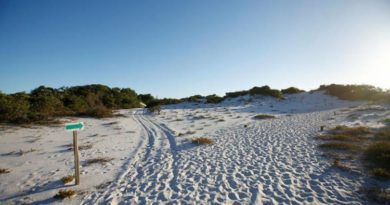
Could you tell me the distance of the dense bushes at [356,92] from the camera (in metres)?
32.5

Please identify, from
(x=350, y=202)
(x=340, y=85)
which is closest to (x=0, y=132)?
(x=350, y=202)

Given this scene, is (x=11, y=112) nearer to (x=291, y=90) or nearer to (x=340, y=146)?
(x=340, y=146)

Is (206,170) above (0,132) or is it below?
below

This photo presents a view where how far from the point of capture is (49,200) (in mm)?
6023

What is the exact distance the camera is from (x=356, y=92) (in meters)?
34.6

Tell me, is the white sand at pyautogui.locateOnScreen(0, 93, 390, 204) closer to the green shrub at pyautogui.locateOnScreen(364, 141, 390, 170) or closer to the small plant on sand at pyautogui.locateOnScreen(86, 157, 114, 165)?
the small plant on sand at pyautogui.locateOnScreen(86, 157, 114, 165)

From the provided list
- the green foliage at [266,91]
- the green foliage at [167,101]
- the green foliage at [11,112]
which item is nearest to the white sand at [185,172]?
→ the green foliage at [11,112]

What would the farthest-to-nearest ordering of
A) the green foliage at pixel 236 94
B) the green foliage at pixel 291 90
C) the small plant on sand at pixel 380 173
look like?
the green foliage at pixel 291 90 < the green foliage at pixel 236 94 < the small plant on sand at pixel 380 173

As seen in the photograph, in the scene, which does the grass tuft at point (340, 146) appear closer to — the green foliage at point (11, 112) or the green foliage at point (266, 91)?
the green foliage at point (11, 112)

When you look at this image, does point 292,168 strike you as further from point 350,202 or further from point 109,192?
point 109,192

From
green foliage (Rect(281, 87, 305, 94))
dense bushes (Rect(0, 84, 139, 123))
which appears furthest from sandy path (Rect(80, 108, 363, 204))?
green foliage (Rect(281, 87, 305, 94))

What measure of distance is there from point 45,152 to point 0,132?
6.50m

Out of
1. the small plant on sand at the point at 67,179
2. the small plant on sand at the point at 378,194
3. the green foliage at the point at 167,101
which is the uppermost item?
the green foliage at the point at 167,101

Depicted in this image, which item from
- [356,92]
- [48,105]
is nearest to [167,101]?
[48,105]
